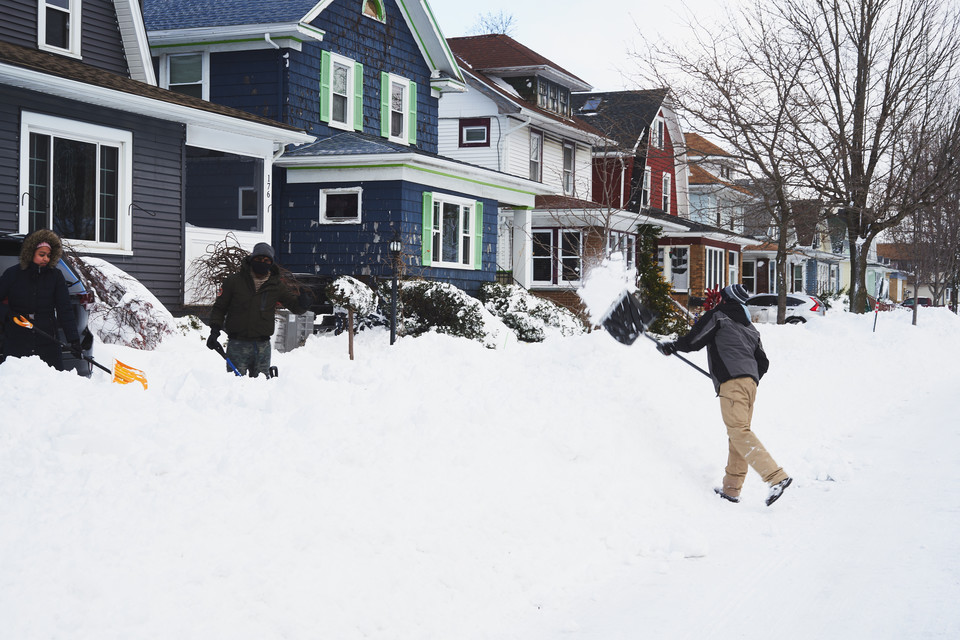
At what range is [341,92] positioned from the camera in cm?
2370

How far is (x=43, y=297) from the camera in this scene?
8.35 metres

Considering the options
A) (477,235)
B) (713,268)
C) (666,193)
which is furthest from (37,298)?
(713,268)

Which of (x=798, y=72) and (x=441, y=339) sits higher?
(x=798, y=72)

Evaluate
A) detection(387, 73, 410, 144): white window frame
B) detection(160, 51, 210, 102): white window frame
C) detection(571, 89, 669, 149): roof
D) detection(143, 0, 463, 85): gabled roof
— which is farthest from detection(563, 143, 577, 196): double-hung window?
detection(160, 51, 210, 102): white window frame

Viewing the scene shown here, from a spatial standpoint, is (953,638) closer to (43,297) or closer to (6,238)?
(43,297)

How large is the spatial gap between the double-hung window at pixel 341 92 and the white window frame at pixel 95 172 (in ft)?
25.5

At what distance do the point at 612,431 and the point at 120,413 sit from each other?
14.8ft

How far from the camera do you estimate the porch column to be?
2725cm

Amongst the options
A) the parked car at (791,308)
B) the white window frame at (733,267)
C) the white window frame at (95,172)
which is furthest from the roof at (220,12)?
the white window frame at (733,267)

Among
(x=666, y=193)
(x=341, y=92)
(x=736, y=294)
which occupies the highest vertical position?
(x=341, y=92)

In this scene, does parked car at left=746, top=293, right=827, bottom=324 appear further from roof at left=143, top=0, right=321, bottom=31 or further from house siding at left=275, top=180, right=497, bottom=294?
roof at left=143, top=0, right=321, bottom=31


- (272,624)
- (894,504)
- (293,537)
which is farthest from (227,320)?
(894,504)

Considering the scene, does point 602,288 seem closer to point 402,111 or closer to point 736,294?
point 736,294

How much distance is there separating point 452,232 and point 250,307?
48.9 feet
